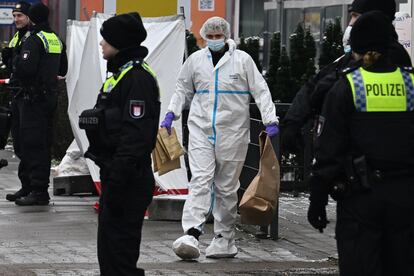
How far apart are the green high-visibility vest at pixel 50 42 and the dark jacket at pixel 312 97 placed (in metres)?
6.44

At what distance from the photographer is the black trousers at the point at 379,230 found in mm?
6148

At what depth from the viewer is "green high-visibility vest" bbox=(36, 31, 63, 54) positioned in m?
13.2

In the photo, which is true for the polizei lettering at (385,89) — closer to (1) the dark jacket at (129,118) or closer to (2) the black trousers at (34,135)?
(1) the dark jacket at (129,118)

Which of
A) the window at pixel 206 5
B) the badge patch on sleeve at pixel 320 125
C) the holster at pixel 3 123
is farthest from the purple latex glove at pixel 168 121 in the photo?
the window at pixel 206 5

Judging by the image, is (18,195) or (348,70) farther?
(18,195)

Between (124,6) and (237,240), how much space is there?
12.5 feet

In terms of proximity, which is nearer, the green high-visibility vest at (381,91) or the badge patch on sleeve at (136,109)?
the green high-visibility vest at (381,91)

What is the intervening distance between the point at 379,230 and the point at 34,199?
7.68m

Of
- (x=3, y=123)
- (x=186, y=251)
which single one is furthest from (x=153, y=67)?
(x=186, y=251)

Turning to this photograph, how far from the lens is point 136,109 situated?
689 cm

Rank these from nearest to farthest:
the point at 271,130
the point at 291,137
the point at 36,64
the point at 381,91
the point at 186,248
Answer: the point at 381,91 → the point at 291,137 → the point at 186,248 → the point at 271,130 → the point at 36,64

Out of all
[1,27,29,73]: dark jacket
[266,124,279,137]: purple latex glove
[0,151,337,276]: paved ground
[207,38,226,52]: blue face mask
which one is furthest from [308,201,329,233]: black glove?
[1,27,29,73]: dark jacket

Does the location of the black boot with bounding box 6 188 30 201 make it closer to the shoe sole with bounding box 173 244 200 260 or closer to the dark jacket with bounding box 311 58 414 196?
the shoe sole with bounding box 173 244 200 260

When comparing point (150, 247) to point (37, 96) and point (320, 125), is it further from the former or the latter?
point (320, 125)
